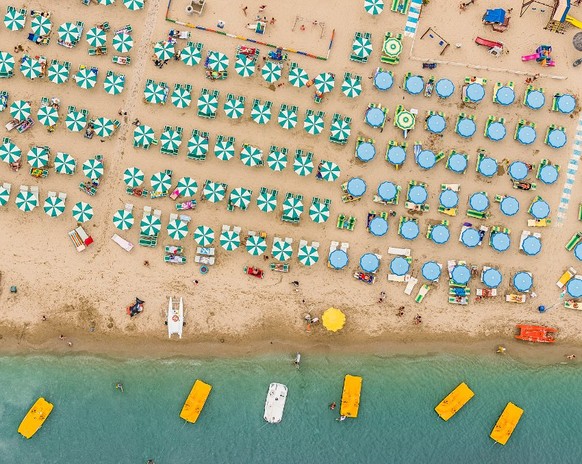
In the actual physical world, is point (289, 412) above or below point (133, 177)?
below

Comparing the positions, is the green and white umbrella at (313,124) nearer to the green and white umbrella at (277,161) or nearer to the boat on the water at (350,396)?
the green and white umbrella at (277,161)

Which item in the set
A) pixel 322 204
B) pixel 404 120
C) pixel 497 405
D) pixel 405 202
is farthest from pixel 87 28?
pixel 497 405

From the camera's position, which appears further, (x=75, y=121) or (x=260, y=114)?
(x=260, y=114)

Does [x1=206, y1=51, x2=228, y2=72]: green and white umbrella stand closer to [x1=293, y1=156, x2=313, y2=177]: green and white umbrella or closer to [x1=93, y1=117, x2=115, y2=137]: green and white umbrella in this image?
[x1=93, y1=117, x2=115, y2=137]: green and white umbrella

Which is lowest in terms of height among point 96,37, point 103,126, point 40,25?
point 103,126

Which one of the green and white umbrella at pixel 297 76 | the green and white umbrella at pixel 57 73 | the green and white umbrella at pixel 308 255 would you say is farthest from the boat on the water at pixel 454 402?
the green and white umbrella at pixel 57 73

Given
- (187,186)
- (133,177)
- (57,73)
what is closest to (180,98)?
(187,186)

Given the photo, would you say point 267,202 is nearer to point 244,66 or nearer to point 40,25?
point 244,66

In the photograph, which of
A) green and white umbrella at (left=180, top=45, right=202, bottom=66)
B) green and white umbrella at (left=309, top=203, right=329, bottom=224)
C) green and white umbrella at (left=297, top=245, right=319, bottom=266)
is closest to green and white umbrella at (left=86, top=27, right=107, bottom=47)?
green and white umbrella at (left=180, top=45, right=202, bottom=66)
